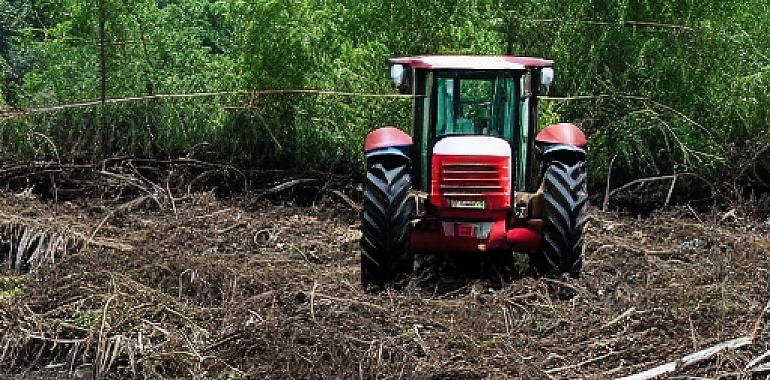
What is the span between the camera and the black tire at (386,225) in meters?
6.18

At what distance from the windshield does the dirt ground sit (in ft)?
3.29

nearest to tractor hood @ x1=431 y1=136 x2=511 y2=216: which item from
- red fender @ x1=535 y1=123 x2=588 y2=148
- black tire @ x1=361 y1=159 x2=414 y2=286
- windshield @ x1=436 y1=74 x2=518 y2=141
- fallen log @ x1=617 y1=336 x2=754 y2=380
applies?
black tire @ x1=361 y1=159 x2=414 y2=286

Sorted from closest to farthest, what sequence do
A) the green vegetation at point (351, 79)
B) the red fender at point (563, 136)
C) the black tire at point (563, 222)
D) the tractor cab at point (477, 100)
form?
the black tire at point (563, 222)
the tractor cab at point (477, 100)
the red fender at point (563, 136)
the green vegetation at point (351, 79)

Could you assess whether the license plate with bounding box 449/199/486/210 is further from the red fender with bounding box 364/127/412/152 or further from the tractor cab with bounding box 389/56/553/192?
the red fender with bounding box 364/127/412/152

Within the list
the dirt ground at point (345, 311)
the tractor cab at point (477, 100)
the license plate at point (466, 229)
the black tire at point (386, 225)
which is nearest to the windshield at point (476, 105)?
the tractor cab at point (477, 100)

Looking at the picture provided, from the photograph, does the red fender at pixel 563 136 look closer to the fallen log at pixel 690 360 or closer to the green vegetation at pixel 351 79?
the fallen log at pixel 690 360

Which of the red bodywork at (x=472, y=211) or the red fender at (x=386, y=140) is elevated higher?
the red fender at (x=386, y=140)

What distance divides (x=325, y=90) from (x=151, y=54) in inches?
74.5

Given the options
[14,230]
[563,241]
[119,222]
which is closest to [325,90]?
[119,222]

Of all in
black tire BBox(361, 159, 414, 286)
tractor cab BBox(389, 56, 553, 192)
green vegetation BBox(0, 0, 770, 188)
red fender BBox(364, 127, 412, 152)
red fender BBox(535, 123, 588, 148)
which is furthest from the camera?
green vegetation BBox(0, 0, 770, 188)

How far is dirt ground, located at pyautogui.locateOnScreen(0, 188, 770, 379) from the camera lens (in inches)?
194

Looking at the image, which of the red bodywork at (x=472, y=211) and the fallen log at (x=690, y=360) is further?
the red bodywork at (x=472, y=211)

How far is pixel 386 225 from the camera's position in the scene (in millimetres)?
6180

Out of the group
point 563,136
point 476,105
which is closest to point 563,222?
point 563,136
